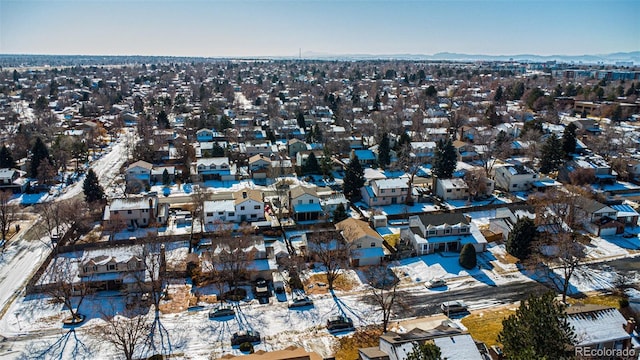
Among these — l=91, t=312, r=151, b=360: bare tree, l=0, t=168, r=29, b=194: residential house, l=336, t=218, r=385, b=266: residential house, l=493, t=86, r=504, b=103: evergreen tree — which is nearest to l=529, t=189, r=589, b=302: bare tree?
l=336, t=218, r=385, b=266: residential house

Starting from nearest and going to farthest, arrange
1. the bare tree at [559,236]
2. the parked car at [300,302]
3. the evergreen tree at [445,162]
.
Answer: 1. the parked car at [300,302]
2. the bare tree at [559,236]
3. the evergreen tree at [445,162]

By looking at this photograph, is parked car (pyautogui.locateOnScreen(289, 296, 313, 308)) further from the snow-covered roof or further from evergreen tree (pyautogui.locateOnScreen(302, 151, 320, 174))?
evergreen tree (pyautogui.locateOnScreen(302, 151, 320, 174))

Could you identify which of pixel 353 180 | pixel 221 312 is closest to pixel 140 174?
pixel 353 180

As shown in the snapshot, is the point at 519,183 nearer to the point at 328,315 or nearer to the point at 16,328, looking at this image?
the point at 328,315

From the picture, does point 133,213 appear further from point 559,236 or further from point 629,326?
point 629,326

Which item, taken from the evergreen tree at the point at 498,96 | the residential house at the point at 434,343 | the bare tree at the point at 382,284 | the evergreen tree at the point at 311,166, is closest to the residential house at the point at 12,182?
the evergreen tree at the point at 311,166

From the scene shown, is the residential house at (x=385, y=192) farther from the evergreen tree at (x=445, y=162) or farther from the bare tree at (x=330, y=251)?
the bare tree at (x=330, y=251)

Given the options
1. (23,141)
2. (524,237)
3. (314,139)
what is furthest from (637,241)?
(23,141)
